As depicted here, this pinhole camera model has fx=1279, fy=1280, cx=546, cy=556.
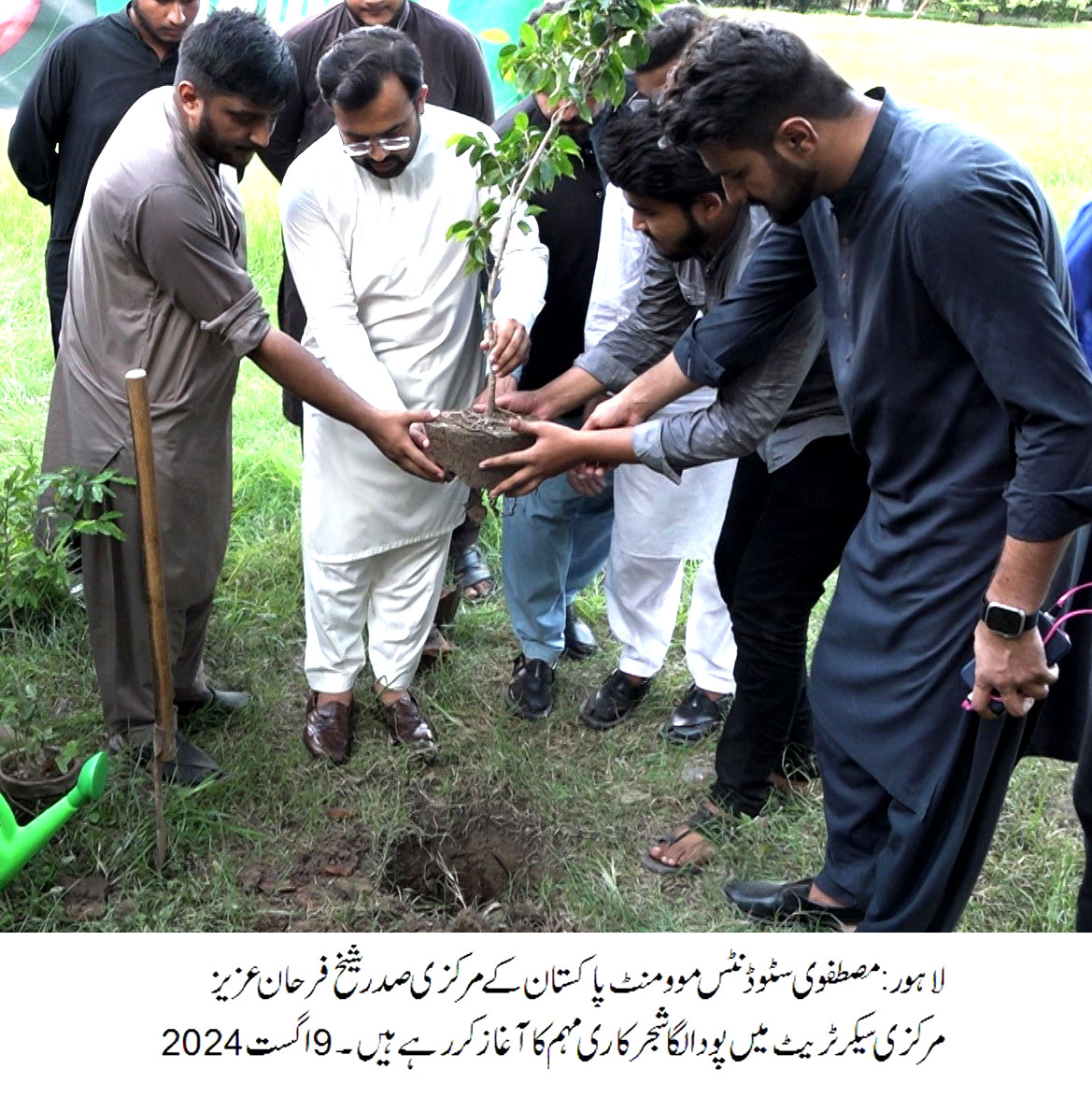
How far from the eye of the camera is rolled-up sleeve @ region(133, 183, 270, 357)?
265cm

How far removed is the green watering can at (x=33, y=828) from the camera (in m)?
2.57

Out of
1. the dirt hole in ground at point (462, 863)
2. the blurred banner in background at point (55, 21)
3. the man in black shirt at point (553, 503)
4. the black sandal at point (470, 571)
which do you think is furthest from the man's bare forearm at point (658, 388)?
the blurred banner in background at point (55, 21)

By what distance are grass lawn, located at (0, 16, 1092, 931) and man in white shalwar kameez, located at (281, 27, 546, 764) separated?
0.66 ft

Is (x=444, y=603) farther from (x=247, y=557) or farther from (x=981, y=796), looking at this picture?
(x=981, y=796)

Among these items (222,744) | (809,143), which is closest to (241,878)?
(222,744)

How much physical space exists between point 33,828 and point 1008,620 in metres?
1.90

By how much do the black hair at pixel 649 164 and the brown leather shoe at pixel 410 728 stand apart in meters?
1.55

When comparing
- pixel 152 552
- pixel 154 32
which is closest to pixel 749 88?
pixel 152 552

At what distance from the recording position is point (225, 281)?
2.74 meters

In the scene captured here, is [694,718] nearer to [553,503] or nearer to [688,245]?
[553,503]

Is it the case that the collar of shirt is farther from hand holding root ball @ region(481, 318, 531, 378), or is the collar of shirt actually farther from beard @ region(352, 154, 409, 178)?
beard @ region(352, 154, 409, 178)

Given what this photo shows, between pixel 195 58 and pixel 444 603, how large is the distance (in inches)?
73.8

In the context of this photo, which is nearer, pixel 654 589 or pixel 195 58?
pixel 195 58

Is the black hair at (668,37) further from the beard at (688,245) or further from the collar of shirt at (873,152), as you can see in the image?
the collar of shirt at (873,152)
